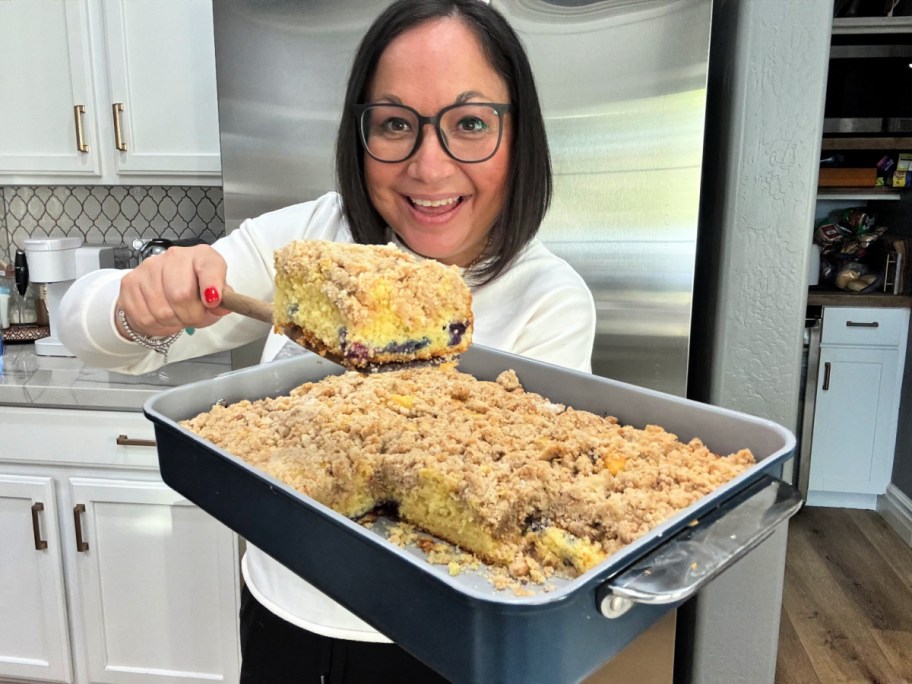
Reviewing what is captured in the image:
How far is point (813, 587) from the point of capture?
238cm

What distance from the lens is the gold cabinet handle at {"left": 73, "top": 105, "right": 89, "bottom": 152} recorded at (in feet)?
6.22

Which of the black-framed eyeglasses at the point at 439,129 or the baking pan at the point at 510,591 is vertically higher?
the black-framed eyeglasses at the point at 439,129

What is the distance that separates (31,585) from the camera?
Answer: 1.76m

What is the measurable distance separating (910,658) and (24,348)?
2629 millimetres

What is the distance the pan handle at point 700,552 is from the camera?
0.44m

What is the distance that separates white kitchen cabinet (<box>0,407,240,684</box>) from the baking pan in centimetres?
105

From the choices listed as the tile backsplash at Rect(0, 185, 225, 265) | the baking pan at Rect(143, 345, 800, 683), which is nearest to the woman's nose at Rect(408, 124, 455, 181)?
the baking pan at Rect(143, 345, 800, 683)

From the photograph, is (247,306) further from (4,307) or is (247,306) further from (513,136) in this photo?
(4,307)

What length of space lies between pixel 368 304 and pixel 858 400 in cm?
277

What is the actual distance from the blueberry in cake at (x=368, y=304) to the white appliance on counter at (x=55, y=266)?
1.47m

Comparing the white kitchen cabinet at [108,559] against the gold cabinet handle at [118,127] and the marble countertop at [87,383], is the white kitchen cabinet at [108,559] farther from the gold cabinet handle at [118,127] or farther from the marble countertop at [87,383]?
the gold cabinet handle at [118,127]

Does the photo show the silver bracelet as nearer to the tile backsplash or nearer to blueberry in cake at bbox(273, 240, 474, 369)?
blueberry in cake at bbox(273, 240, 474, 369)

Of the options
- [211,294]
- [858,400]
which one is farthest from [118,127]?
[858,400]

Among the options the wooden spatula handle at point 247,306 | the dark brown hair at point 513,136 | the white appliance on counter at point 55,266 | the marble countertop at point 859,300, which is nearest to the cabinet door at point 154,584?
the white appliance on counter at point 55,266
